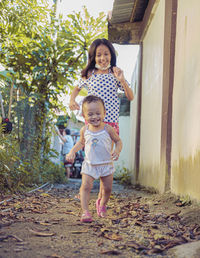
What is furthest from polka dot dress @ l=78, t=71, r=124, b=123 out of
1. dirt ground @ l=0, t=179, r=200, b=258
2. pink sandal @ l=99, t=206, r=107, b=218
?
dirt ground @ l=0, t=179, r=200, b=258

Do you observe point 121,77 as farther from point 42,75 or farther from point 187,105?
point 42,75

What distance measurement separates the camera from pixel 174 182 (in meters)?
3.24

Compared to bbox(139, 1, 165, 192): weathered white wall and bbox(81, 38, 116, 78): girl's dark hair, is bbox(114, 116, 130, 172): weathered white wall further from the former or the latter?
bbox(81, 38, 116, 78): girl's dark hair

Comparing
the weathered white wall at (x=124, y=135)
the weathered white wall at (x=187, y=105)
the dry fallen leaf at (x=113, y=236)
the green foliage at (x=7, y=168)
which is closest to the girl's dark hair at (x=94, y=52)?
the weathered white wall at (x=187, y=105)

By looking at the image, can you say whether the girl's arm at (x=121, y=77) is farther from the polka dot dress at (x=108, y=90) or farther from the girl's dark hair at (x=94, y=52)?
the girl's dark hair at (x=94, y=52)

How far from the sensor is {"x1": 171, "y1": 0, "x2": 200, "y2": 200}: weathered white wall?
102 inches

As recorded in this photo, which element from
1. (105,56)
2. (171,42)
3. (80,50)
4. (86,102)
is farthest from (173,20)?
(80,50)

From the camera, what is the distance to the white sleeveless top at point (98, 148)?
8.71 feet

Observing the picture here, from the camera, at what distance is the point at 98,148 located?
2.66 m

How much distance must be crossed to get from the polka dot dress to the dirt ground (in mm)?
981

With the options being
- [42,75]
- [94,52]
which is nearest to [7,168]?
[94,52]

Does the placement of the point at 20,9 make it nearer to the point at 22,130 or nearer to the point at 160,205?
the point at 22,130

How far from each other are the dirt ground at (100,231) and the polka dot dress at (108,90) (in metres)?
0.98

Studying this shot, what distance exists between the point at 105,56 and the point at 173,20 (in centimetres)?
103
